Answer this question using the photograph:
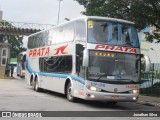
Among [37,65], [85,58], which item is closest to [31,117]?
[85,58]

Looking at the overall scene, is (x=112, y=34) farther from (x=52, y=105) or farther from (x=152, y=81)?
(x=152, y=81)

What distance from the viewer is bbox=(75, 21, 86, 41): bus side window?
711 inches

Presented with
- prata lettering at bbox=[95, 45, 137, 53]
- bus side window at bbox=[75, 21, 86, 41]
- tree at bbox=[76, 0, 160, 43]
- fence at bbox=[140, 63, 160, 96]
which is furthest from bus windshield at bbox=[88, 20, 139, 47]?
fence at bbox=[140, 63, 160, 96]

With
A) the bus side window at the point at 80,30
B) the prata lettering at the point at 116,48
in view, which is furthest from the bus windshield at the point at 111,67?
the bus side window at the point at 80,30

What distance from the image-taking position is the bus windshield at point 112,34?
17.8 metres

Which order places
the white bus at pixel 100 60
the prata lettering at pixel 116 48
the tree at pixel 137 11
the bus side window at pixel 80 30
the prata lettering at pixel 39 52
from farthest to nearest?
the tree at pixel 137 11 < the prata lettering at pixel 39 52 < the bus side window at pixel 80 30 < the prata lettering at pixel 116 48 < the white bus at pixel 100 60

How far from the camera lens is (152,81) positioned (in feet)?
89.9

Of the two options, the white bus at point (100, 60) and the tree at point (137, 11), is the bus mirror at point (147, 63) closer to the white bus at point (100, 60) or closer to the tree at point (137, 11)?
the white bus at point (100, 60)

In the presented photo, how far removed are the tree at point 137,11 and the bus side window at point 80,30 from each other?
592 cm

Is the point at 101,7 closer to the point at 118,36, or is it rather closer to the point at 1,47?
the point at 118,36

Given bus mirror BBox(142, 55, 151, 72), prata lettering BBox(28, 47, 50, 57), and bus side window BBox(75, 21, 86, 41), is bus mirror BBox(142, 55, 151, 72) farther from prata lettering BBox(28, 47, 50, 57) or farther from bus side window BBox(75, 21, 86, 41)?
prata lettering BBox(28, 47, 50, 57)

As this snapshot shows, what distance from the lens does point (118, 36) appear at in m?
18.1

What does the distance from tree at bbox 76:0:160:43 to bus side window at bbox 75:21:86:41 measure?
19.4 ft

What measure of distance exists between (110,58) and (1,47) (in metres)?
43.1
